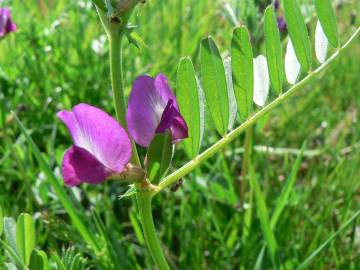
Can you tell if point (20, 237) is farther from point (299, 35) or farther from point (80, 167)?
point (299, 35)

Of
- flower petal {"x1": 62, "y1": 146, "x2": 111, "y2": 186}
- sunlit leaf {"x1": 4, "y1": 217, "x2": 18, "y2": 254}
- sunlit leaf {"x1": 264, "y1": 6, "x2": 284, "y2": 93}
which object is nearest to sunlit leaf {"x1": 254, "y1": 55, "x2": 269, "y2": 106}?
sunlit leaf {"x1": 264, "y1": 6, "x2": 284, "y2": 93}

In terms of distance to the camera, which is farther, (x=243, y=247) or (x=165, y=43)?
(x=165, y=43)

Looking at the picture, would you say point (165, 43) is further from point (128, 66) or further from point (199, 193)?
point (199, 193)

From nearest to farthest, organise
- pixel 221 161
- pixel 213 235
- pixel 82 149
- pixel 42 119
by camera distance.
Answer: pixel 82 149 → pixel 213 235 → pixel 221 161 → pixel 42 119

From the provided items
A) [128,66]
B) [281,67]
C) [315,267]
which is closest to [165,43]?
→ [128,66]

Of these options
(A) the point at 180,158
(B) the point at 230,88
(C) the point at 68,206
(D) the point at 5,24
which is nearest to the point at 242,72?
(B) the point at 230,88

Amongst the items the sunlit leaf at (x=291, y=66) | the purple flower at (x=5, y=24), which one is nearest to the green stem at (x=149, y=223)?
the sunlit leaf at (x=291, y=66)

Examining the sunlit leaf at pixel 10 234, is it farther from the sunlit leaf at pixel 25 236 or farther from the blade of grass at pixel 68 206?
the blade of grass at pixel 68 206

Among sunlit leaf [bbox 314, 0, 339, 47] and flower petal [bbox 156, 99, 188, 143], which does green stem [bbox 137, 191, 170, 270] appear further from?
sunlit leaf [bbox 314, 0, 339, 47]
